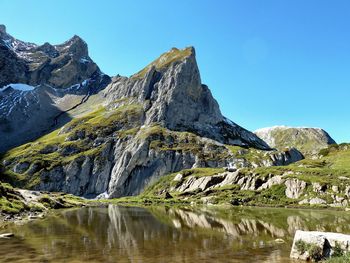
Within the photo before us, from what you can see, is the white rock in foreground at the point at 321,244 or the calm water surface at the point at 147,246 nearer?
the white rock in foreground at the point at 321,244

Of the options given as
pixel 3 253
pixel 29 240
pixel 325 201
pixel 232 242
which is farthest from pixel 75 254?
pixel 325 201

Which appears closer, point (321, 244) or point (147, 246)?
point (321, 244)

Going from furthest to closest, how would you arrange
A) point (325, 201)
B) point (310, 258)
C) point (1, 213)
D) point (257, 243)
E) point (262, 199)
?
point (262, 199), point (325, 201), point (1, 213), point (257, 243), point (310, 258)

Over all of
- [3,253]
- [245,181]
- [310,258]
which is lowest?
[310,258]

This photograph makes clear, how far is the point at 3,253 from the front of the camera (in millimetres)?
34469

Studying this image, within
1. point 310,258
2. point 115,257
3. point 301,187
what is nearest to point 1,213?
point 115,257

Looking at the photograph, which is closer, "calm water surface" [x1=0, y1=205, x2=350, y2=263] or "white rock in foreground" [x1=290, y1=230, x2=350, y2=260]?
"white rock in foreground" [x1=290, y1=230, x2=350, y2=260]

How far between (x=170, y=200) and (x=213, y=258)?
145285mm

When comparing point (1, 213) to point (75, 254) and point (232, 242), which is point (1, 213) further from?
point (232, 242)

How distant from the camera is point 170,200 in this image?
6929 inches

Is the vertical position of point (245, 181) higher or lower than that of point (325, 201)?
higher

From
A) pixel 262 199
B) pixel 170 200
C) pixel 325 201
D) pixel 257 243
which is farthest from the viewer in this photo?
pixel 170 200

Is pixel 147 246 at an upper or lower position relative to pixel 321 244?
upper

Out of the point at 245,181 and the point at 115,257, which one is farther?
the point at 245,181
